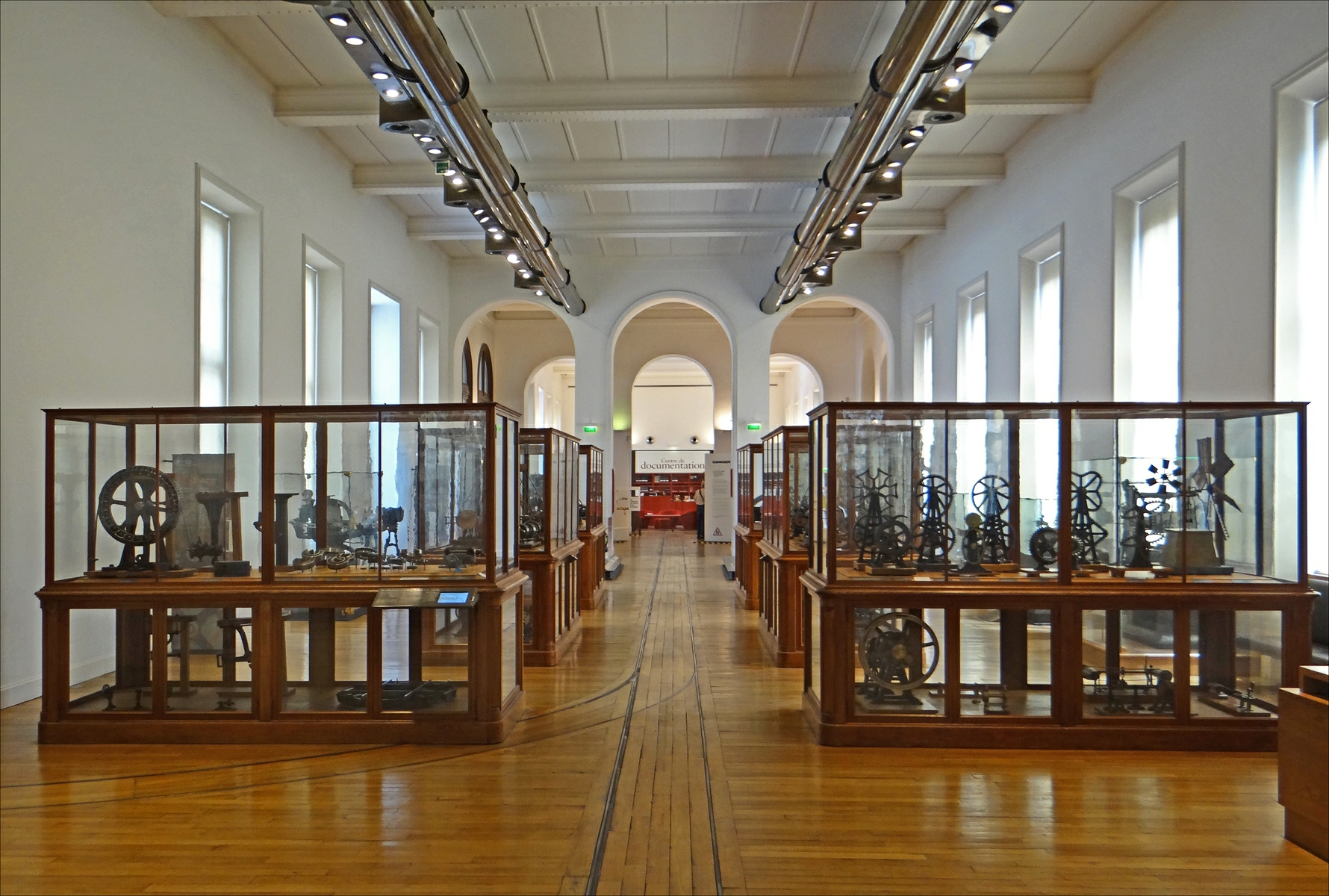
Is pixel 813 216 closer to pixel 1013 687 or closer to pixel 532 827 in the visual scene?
pixel 1013 687

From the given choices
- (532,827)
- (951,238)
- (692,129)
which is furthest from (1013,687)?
(951,238)

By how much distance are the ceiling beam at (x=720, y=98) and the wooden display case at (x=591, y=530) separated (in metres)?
4.00

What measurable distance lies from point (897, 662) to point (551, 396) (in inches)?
974

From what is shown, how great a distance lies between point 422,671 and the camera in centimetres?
538

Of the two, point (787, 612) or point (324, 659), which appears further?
point (787, 612)

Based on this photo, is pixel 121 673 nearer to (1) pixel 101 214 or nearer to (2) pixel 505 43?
(1) pixel 101 214

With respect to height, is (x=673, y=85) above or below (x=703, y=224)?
above

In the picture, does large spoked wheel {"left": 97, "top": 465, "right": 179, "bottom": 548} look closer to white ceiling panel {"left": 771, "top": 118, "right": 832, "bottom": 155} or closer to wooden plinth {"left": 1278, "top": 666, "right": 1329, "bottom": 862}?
wooden plinth {"left": 1278, "top": 666, "right": 1329, "bottom": 862}

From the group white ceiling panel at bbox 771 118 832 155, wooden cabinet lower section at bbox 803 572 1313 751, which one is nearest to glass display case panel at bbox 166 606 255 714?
wooden cabinet lower section at bbox 803 572 1313 751

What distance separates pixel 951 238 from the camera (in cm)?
1355

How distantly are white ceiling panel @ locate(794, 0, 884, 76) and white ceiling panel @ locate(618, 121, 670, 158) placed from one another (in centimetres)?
206

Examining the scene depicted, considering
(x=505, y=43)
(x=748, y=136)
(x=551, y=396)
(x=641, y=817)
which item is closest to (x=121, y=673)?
(x=641, y=817)

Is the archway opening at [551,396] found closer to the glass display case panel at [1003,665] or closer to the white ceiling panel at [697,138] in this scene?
the white ceiling panel at [697,138]

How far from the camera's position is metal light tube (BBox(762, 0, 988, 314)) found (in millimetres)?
5555
